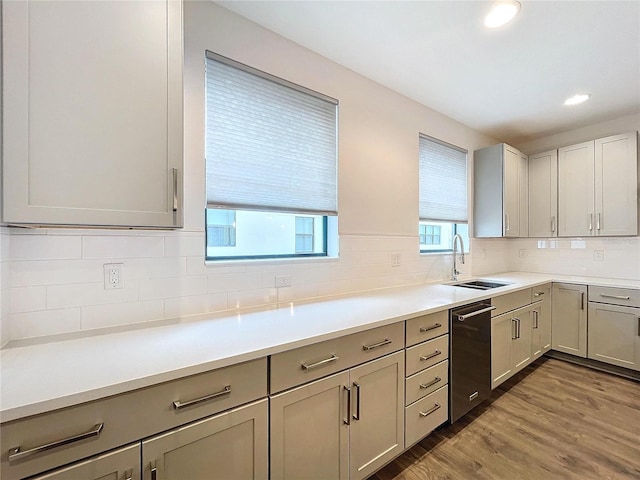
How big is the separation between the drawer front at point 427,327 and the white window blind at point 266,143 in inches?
37.4

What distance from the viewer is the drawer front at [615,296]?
2672 millimetres

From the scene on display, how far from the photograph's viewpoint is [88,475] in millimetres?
814

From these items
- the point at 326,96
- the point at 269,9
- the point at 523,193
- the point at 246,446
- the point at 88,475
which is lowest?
the point at 246,446

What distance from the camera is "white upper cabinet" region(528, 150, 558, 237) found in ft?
11.3

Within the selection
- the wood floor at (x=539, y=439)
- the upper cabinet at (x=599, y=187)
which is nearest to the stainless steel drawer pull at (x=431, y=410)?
the wood floor at (x=539, y=439)

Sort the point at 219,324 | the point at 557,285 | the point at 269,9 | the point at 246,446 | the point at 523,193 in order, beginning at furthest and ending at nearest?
the point at 523,193 → the point at 557,285 → the point at 269,9 → the point at 219,324 → the point at 246,446

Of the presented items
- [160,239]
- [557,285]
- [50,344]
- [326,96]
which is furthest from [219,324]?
[557,285]

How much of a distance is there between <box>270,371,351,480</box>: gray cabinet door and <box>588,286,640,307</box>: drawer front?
9.95 feet

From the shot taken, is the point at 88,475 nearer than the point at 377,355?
Yes

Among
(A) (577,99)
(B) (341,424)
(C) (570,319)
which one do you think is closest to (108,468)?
(B) (341,424)

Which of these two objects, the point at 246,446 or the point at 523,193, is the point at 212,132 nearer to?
the point at 246,446

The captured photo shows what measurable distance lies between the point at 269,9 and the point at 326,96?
622 millimetres

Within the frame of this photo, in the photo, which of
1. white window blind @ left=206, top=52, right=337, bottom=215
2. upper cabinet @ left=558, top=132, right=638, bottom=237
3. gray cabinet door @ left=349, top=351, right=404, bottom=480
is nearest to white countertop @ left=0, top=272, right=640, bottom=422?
gray cabinet door @ left=349, top=351, right=404, bottom=480

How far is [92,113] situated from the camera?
1.04 m
